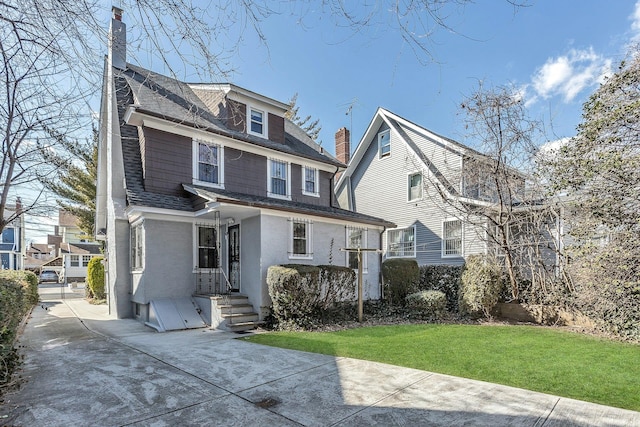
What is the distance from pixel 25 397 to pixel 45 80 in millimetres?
3785

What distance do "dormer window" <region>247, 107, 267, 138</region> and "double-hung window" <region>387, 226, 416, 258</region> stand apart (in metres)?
8.25

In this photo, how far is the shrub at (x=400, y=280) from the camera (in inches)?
471

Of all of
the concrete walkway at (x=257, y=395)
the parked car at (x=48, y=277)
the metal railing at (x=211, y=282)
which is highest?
the metal railing at (x=211, y=282)

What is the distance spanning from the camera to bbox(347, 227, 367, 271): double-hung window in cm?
1222

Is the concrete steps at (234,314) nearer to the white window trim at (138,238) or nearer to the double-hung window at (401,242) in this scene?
the white window trim at (138,238)

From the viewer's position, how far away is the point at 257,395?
13.8 ft

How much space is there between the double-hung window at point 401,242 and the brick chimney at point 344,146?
504 centimetres

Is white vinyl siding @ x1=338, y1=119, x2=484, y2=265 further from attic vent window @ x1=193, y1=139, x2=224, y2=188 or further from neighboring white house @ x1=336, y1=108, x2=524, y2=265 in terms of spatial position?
attic vent window @ x1=193, y1=139, x2=224, y2=188

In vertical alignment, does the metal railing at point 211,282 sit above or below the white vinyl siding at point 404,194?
below

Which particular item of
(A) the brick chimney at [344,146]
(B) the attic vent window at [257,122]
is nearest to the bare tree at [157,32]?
(B) the attic vent window at [257,122]

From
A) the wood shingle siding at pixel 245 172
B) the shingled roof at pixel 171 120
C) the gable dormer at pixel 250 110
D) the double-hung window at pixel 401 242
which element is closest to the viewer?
the shingled roof at pixel 171 120

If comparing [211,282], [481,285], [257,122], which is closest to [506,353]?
[481,285]

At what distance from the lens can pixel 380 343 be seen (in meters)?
7.00

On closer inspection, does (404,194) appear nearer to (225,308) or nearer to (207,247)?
(207,247)
